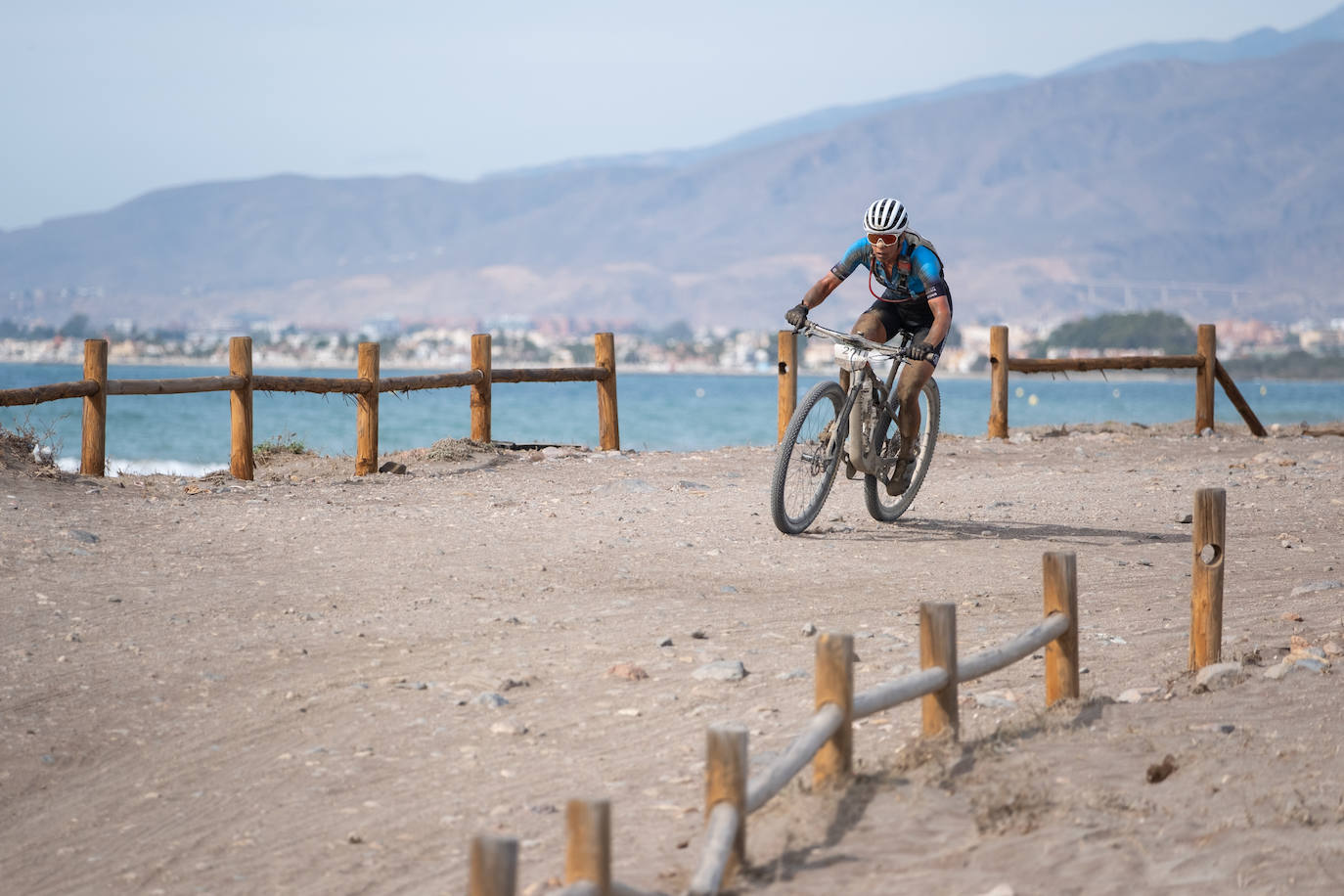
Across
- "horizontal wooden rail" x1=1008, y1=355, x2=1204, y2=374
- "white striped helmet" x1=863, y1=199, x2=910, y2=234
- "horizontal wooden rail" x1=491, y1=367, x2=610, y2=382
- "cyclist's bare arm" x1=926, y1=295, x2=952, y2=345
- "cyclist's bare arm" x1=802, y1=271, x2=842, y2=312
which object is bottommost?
"horizontal wooden rail" x1=491, y1=367, x2=610, y2=382

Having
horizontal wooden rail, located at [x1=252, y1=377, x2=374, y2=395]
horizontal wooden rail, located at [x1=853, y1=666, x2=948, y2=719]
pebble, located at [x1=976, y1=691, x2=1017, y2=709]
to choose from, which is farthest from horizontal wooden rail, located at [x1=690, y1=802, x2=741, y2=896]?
horizontal wooden rail, located at [x1=252, y1=377, x2=374, y2=395]

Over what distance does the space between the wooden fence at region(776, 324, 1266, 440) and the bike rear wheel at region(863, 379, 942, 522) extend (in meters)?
4.17

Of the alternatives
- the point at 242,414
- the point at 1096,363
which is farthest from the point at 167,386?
the point at 1096,363

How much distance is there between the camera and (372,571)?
8.43 m

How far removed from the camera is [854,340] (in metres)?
9.43

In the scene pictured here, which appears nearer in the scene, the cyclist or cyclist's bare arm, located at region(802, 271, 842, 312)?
the cyclist

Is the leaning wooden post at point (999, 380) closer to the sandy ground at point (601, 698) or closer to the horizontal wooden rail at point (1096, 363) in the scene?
the horizontal wooden rail at point (1096, 363)

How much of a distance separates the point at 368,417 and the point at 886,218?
19.6 ft

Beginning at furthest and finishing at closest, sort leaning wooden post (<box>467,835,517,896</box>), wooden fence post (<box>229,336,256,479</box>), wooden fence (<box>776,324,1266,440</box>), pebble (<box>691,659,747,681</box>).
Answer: wooden fence (<box>776,324,1266,440</box>), wooden fence post (<box>229,336,256,479</box>), pebble (<box>691,659,747,681</box>), leaning wooden post (<box>467,835,517,896</box>)

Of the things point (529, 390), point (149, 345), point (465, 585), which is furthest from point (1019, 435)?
point (149, 345)

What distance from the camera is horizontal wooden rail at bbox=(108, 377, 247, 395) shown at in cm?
1145

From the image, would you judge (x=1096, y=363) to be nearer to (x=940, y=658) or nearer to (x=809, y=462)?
(x=809, y=462)

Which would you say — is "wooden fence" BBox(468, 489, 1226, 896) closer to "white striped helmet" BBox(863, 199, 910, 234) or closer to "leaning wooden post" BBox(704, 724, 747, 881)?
"leaning wooden post" BBox(704, 724, 747, 881)

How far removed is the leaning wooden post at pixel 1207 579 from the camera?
6133 mm
